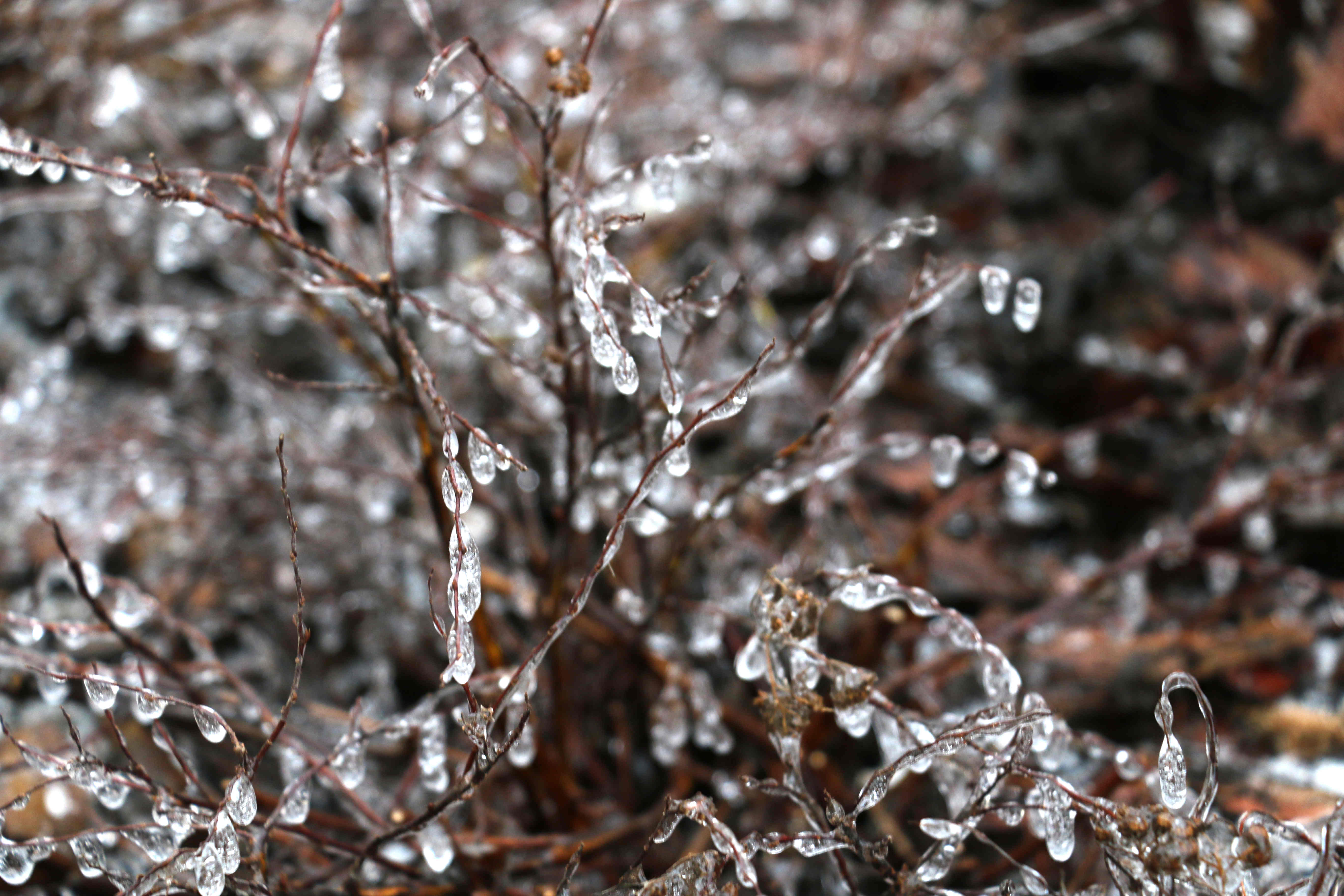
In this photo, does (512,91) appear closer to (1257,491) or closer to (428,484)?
(428,484)

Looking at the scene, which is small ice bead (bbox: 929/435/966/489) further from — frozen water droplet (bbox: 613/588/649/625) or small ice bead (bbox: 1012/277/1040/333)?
frozen water droplet (bbox: 613/588/649/625)

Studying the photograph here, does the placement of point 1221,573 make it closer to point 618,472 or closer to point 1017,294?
point 1017,294

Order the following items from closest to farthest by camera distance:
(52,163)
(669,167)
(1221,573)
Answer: (52,163), (669,167), (1221,573)

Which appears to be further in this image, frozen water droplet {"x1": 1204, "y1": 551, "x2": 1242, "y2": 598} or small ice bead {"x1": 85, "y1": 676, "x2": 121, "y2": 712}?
frozen water droplet {"x1": 1204, "y1": 551, "x2": 1242, "y2": 598}

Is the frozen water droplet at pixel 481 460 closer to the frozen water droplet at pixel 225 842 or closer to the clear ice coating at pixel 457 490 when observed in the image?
the clear ice coating at pixel 457 490

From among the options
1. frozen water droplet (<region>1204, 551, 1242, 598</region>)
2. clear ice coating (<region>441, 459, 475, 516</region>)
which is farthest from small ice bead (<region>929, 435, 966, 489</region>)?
clear ice coating (<region>441, 459, 475, 516</region>)

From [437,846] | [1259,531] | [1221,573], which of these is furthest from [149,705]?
[1259,531]

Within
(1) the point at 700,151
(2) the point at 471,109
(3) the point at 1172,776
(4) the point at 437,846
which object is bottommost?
(3) the point at 1172,776
